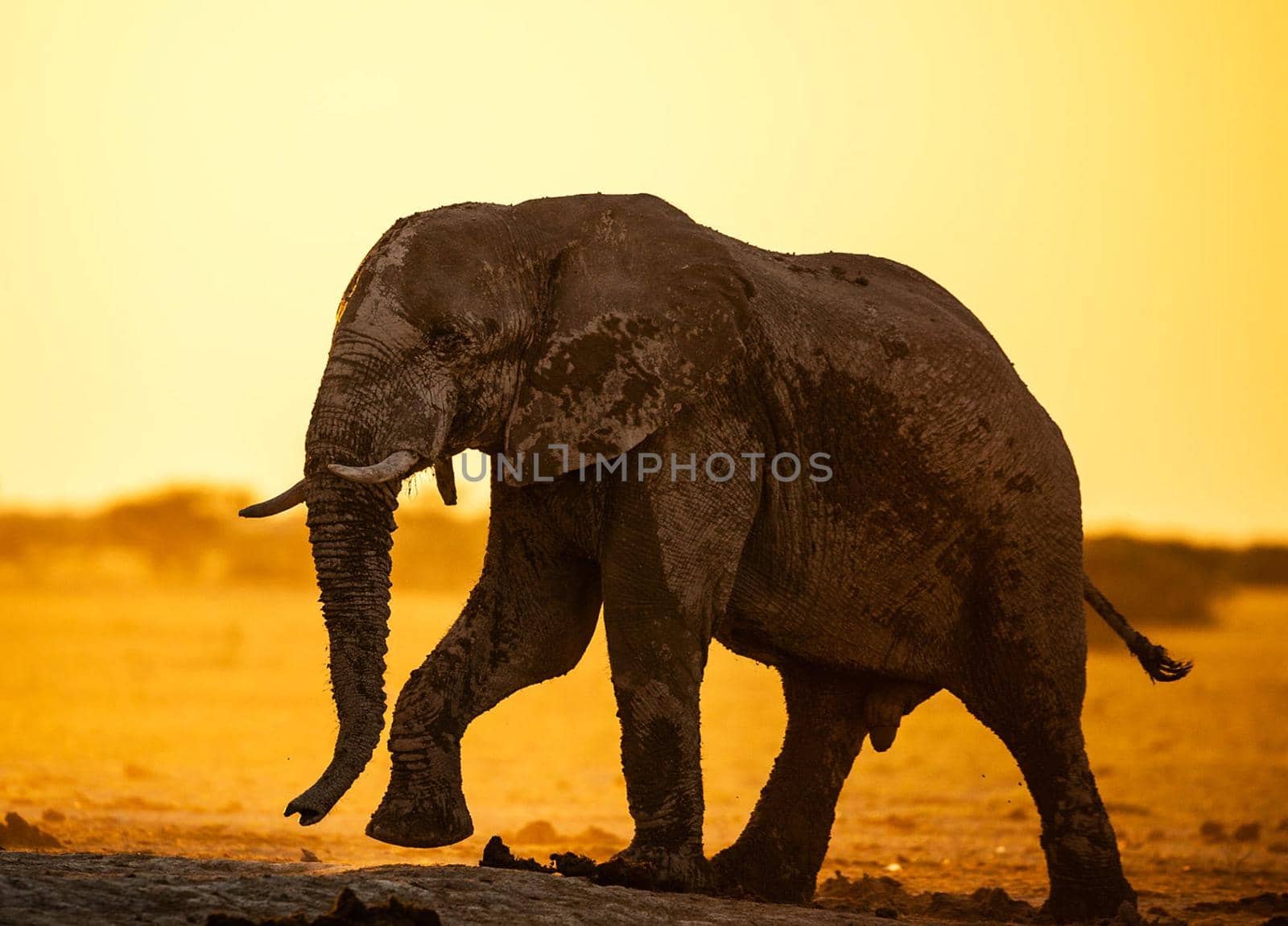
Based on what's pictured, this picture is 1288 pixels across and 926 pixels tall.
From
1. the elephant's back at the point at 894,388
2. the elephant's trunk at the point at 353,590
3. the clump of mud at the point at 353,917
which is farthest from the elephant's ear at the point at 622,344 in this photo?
the clump of mud at the point at 353,917

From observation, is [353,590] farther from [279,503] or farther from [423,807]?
[423,807]

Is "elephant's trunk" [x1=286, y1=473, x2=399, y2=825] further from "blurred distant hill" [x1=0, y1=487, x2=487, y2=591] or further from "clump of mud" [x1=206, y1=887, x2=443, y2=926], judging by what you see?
"blurred distant hill" [x1=0, y1=487, x2=487, y2=591]

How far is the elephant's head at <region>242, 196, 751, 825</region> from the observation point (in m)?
7.99

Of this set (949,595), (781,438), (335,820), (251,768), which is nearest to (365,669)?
(781,438)

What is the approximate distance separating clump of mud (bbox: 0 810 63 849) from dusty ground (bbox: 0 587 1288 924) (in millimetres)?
340

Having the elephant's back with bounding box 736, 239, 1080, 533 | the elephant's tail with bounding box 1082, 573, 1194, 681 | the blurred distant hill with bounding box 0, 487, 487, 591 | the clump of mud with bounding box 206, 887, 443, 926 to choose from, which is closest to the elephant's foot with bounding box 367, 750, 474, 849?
the clump of mud with bounding box 206, 887, 443, 926

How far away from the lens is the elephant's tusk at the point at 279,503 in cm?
816

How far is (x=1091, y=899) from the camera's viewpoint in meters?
9.37

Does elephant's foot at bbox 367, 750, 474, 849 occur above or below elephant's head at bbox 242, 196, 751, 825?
below

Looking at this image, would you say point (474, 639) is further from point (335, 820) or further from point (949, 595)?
point (335, 820)

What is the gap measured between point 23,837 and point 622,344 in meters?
4.28

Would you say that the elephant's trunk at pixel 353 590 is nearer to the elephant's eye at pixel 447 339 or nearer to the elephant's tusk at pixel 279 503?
the elephant's tusk at pixel 279 503

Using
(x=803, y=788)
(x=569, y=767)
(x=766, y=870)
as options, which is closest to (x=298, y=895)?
(x=766, y=870)

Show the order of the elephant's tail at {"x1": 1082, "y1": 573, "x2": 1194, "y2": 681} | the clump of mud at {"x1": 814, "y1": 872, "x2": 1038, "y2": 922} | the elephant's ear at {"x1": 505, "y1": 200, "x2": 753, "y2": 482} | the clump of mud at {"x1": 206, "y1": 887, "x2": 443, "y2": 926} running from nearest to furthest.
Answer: the clump of mud at {"x1": 206, "y1": 887, "x2": 443, "y2": 926} → the elephant's ear at {"x1": 505, "y1": 200, "x2": 753, "y2": 482} → the clump of mud at {"x1": 814, "y1": 872, "x2": 1038, "y2": 922} → the elephant's tail at {"x1": 1082, "y1": 573, "x2": 1194, "y2": 681}
